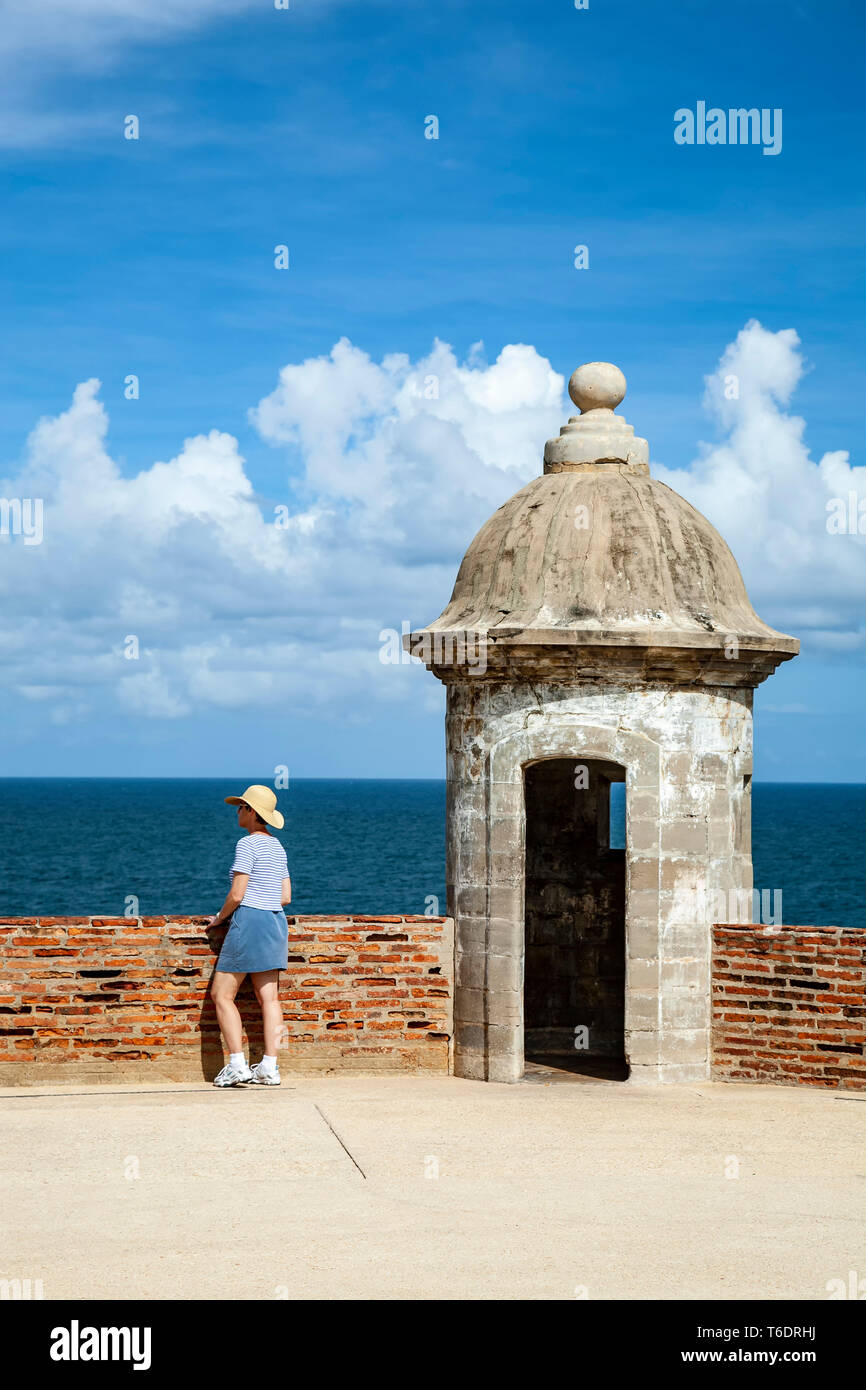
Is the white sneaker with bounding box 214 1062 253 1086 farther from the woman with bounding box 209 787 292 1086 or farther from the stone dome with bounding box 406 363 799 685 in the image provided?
the stone dome with bounding box 406 363 799 685

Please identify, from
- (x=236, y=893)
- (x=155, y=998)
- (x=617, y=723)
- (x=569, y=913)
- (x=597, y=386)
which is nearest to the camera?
(x=236, y=893)

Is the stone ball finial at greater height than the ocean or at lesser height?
greater

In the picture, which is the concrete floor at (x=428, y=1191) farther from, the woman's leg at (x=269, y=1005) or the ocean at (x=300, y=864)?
the ocean at (x=300, y=864)

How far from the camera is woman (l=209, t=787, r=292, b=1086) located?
27.8 ft

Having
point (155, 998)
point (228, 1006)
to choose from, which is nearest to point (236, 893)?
point (228, 1006)

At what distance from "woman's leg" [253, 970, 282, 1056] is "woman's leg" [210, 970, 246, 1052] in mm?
138

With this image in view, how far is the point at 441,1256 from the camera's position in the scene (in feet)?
17.9

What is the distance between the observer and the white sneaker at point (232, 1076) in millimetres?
8430

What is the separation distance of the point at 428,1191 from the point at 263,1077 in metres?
2.35

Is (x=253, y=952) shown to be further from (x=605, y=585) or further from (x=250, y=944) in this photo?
(x=605, y=585)

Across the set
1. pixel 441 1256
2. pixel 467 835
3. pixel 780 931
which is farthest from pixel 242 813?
pixel 441 1256

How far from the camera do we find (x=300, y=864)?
62906 millimetres

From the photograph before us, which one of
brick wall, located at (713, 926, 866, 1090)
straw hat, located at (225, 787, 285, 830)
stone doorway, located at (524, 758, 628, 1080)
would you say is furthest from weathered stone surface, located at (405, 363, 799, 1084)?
stone doorway, located at (524, 758, 628, 1080)

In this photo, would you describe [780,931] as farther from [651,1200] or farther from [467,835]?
[651,1200]
